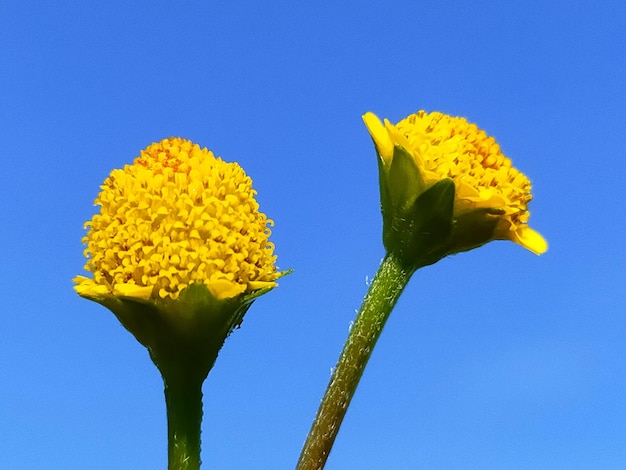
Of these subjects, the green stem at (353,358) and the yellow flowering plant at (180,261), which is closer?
the yellow flowering plant at (180,261)

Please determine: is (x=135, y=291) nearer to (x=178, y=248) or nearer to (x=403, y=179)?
(x=178, y=248)

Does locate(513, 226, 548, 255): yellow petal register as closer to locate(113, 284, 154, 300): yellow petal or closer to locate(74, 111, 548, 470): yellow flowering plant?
locate(74, 111, 548, 470): yellow flowering plant

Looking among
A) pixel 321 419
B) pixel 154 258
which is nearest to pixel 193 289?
pixel 154 258

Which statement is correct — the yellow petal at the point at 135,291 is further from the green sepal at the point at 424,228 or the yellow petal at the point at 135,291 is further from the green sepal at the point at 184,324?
the green sepal at the point at 424,228

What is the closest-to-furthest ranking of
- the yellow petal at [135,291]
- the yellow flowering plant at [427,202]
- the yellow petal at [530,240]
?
1. the yellow petal at [135,291]
2. the yellow flowering plant at [427,202]
3. the yellow petal at [530,240]

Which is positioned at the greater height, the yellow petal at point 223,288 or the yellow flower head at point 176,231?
the yellow flower head at point 176,231

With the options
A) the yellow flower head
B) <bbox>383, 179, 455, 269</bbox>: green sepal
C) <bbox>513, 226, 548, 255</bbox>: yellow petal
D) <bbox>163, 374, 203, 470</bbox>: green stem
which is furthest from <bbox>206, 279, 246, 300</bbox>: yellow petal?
<bbox>513, 226, 548, 255</bbox>: yellow petal

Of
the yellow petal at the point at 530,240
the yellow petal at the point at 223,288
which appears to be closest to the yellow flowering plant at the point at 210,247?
the yellow petal at the point at 223,288

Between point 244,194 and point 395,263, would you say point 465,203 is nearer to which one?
point 395,263
